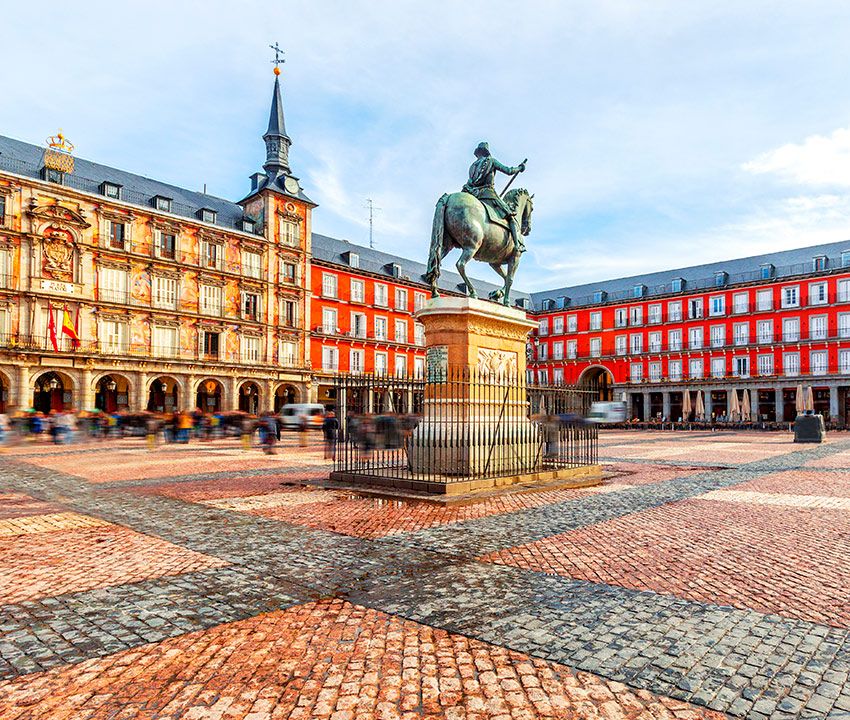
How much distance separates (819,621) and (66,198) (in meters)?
37.1

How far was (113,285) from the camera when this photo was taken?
34.0 m

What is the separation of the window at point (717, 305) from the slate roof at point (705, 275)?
3.06 ft

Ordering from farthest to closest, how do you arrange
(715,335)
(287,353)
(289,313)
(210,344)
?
(715,335) → (289,313) → (287,353) → (210,344)

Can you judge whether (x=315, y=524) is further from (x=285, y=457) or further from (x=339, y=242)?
(x=339, y=242)

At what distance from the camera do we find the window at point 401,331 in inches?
1886

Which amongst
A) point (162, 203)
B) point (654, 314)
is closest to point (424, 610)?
point (162, 203)

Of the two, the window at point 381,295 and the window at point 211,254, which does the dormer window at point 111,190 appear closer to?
the window at point 211,254

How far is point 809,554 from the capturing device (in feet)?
17.9

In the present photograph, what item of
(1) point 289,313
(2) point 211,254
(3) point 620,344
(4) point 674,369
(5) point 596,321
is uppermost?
(2) point 211,254

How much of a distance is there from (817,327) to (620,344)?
15399mm

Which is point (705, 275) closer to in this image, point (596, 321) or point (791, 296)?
point (791, 296)

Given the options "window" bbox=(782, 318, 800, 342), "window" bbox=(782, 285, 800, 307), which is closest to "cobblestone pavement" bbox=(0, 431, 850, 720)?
"window" bbox=(782, 318, 800, 342)

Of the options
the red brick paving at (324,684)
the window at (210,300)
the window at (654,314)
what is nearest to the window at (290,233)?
the window at (210,300)

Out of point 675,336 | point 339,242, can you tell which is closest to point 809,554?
point 339,242
